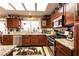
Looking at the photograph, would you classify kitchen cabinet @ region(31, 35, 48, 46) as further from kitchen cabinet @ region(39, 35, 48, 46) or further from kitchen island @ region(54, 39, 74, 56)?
kitchen island @ region(54, 39, 74, 56)

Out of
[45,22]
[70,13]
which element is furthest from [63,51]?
[45,22]

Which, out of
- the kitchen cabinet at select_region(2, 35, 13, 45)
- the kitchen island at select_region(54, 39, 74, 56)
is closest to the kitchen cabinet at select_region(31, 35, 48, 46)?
the kitchen cabinet at select_region(2, 35, 13, 45)

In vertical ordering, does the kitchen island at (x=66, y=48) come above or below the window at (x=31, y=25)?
below

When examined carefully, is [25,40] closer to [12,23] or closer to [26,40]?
[26,40]

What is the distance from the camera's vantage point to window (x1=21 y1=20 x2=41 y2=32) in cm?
884

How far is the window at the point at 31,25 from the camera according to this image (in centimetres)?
884

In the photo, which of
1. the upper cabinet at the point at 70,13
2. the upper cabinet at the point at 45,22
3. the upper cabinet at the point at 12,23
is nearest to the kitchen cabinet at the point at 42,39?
the upper cabinet at the point at 45,22

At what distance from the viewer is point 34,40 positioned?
7336 millimetres

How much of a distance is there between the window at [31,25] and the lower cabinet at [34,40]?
1484 mm

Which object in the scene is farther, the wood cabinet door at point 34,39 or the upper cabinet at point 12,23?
the upper cabinet at point 12,23

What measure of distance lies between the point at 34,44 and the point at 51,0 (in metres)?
6.12

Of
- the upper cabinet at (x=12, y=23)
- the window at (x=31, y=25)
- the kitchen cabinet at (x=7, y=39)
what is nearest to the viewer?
the kitchen cabinet at (x=7, y=39)

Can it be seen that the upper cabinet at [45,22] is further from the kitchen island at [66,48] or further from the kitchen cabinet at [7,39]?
the kitchen island at [66,48]

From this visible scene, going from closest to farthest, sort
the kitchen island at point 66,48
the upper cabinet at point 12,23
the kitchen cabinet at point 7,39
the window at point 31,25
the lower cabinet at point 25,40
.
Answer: the kitchen island at point 66,48
the kitchen cabinet at point 7,39
the lower cabinet at point 25,40
the upper cabinet at point 12,23
the window at point 31,25
